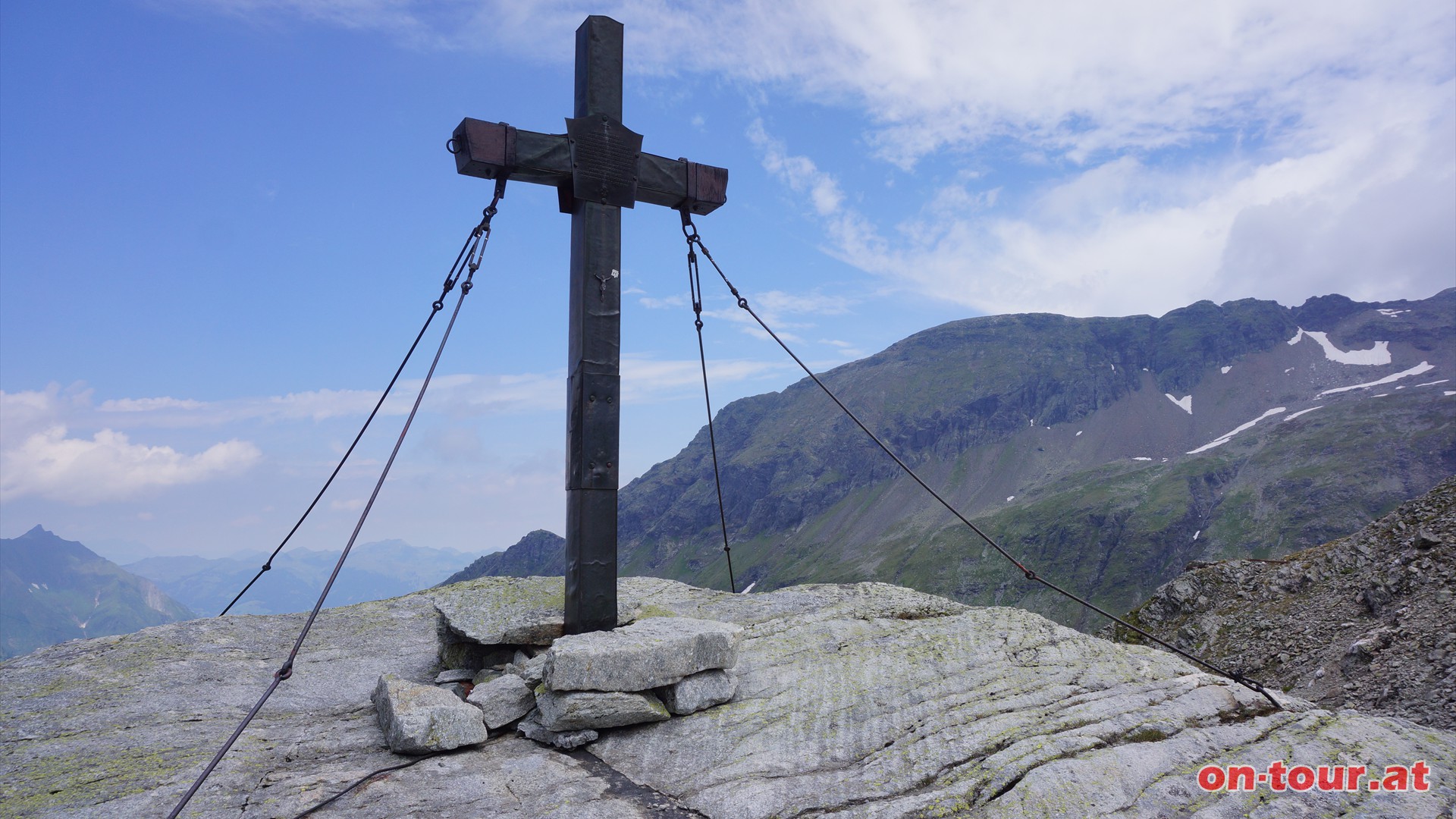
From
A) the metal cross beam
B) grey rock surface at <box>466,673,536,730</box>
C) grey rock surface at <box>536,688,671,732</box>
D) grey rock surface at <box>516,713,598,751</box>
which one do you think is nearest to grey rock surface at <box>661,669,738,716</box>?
grey rock surface at <box>536,688,671,732</box>

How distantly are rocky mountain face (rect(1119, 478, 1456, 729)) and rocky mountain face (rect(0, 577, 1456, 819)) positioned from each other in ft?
20.7

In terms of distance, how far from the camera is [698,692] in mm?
9461

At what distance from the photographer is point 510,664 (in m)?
10.7

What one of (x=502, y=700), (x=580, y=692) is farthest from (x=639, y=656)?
(x=502, y=700)

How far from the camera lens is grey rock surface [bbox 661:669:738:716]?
30.7 feet

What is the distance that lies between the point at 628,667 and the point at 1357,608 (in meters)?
20.1

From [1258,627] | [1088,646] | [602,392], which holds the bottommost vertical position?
[1258,627]

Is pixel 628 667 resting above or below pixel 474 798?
above

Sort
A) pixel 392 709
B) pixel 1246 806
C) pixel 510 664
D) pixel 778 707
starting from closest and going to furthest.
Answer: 1. pixel 1246 806
2. pixel 392 709
3. pixel 778 707
4. pixel 510 664

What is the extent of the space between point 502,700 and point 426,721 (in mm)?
1009

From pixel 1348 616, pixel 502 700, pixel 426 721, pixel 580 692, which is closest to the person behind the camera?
pixel 426 721

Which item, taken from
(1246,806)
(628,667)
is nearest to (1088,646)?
(1246,806)

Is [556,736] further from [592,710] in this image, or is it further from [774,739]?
[774,739]

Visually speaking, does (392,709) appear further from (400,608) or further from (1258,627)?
(1258,627)
